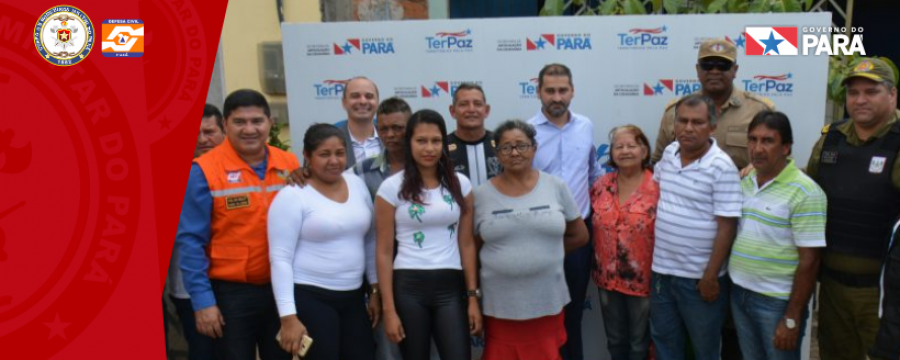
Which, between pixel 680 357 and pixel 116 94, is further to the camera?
pixel 116 94

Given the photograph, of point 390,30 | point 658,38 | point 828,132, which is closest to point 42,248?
point 390,30

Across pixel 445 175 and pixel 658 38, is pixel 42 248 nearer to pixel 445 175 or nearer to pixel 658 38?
pixel 445 175

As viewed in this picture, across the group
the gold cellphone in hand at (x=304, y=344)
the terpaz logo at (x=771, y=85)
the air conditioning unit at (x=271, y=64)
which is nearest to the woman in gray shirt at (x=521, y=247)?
the gold cellphone in hand at (x=304, y=344)

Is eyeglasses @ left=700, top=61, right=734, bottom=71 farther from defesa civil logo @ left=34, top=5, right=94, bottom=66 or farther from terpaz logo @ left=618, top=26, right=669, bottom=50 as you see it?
defesa civil logo @ left=34, top=5, right=94, bottom=66

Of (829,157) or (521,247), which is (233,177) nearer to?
(521,247)

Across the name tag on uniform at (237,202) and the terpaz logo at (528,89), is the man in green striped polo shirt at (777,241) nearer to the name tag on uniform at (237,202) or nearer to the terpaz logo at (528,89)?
the terpaz logo at (528,89)

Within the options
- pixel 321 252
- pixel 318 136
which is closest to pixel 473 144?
pixel 318 136

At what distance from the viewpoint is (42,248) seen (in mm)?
3707

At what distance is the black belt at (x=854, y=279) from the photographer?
2.75 meters

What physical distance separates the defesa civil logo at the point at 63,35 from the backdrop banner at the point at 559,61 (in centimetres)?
141

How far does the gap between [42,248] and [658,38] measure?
4.01 metres

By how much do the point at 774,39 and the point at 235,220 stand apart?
336cm

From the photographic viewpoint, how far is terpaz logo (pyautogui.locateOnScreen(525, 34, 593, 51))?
397 centimetres

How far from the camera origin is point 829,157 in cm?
288
